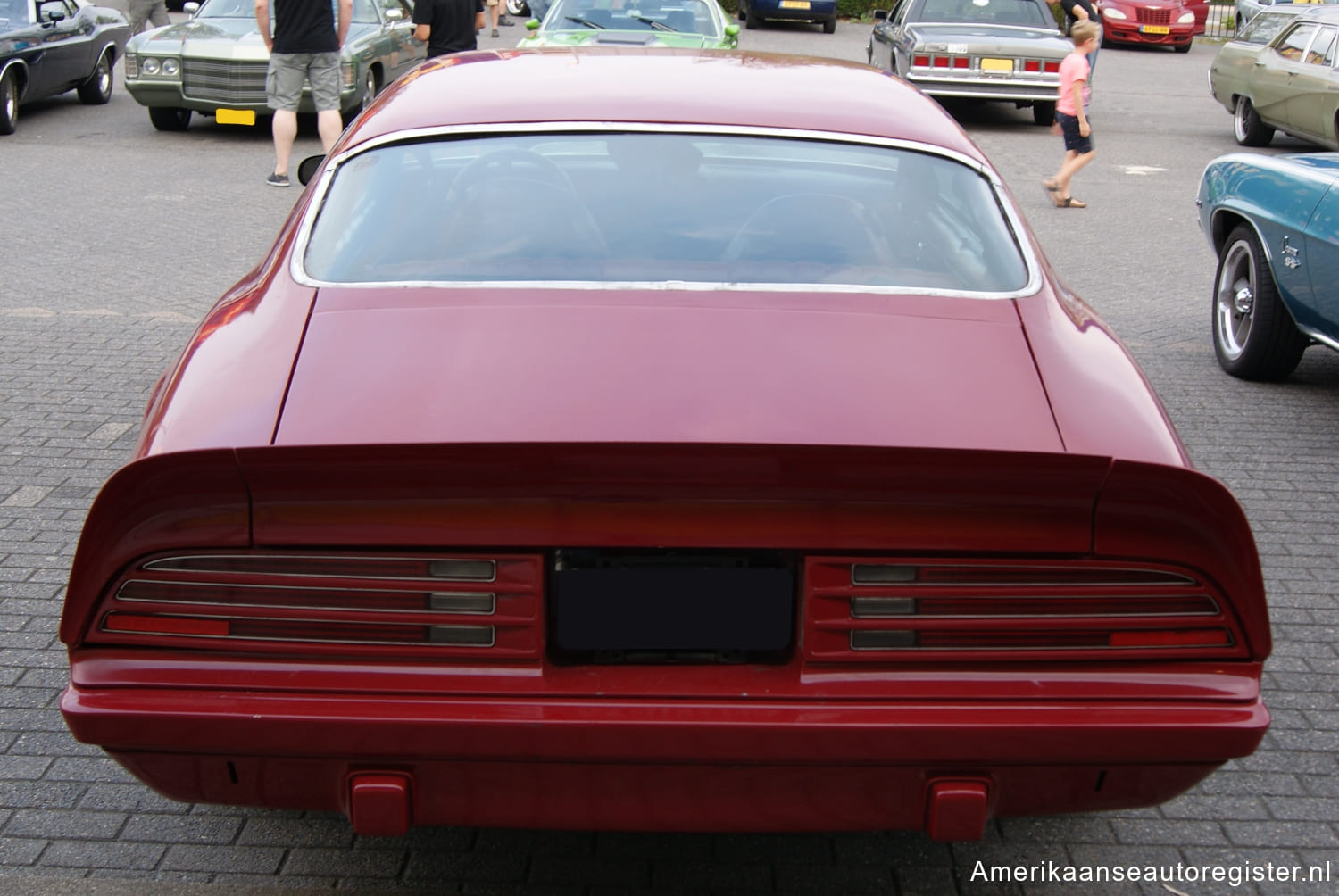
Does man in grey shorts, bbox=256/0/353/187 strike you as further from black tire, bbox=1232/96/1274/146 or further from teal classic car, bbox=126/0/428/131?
black tire, bbox=1232/96/1274/146

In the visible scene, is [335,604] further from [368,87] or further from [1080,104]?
[368,87]

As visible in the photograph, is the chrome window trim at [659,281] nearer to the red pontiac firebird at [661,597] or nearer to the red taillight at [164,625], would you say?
the red pontiac firebird at [661,597]

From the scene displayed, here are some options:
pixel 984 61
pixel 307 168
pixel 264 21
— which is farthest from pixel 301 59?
pixel 984 61

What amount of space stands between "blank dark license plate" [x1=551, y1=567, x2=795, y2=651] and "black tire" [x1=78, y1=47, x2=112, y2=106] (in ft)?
49.5

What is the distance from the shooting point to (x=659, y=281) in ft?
9.37

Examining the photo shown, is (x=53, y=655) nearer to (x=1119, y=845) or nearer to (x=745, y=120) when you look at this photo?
(x=745, y=120)

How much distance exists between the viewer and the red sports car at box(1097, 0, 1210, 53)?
25.8m

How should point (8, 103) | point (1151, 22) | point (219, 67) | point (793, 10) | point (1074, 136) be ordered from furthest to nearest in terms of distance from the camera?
1. point (1151, 22)
2. point (793, 10)
3. point (8, 103)
4. point (219, 67)
5. point (1074, 136)

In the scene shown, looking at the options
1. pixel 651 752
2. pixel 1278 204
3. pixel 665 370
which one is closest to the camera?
pixel 651 752

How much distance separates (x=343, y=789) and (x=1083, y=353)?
65.0 inches

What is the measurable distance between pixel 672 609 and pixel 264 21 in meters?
9.60

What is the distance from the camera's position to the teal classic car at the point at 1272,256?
5.85 m

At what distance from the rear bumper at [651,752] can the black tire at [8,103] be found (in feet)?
41.4

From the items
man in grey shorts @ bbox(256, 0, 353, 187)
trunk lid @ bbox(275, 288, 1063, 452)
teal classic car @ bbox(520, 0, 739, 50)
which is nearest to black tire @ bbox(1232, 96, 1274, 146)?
teal classic car @ bbox(520, 0, 739, 50)
